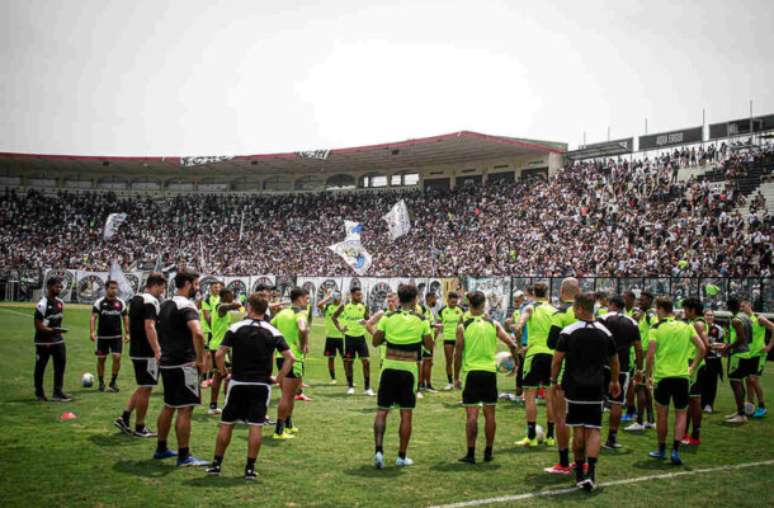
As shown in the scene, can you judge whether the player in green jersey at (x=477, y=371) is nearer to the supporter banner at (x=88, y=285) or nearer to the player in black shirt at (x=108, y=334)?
the player in black shirt at (x=108, y=334)

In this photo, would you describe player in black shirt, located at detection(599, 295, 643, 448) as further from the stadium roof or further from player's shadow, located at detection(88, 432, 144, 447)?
the stadium roof

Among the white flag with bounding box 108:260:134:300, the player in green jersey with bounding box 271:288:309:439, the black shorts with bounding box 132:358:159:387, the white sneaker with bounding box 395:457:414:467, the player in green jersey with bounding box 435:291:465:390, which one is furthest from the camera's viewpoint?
the white flag with bounding box 108:260:134:300

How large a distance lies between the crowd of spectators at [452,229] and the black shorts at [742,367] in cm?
1482

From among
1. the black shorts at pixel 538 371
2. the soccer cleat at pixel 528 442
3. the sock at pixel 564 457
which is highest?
the black shorts at pixel 538 371

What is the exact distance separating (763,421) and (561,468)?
6.06 meters

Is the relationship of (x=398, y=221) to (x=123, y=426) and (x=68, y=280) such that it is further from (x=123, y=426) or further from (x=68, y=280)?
(x=123, y=426)

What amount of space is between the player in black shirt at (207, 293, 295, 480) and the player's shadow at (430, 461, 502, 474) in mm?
2285

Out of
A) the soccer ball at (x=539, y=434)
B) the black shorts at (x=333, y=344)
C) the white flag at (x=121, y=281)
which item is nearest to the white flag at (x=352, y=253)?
the white flag at (x=121, y=281)

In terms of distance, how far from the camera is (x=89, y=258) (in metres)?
53.6

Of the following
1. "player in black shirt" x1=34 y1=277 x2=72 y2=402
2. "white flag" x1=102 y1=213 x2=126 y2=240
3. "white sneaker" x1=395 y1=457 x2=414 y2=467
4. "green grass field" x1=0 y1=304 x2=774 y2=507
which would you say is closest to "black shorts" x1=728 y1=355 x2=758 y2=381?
"green grass field" x1=0 y1=304 x2=774 y2=507

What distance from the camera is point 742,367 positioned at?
11.7 meters

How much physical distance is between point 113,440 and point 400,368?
4.29 meters

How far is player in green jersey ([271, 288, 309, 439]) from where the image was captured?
907 centimetres

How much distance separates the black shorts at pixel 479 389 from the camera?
7949 millimetres
